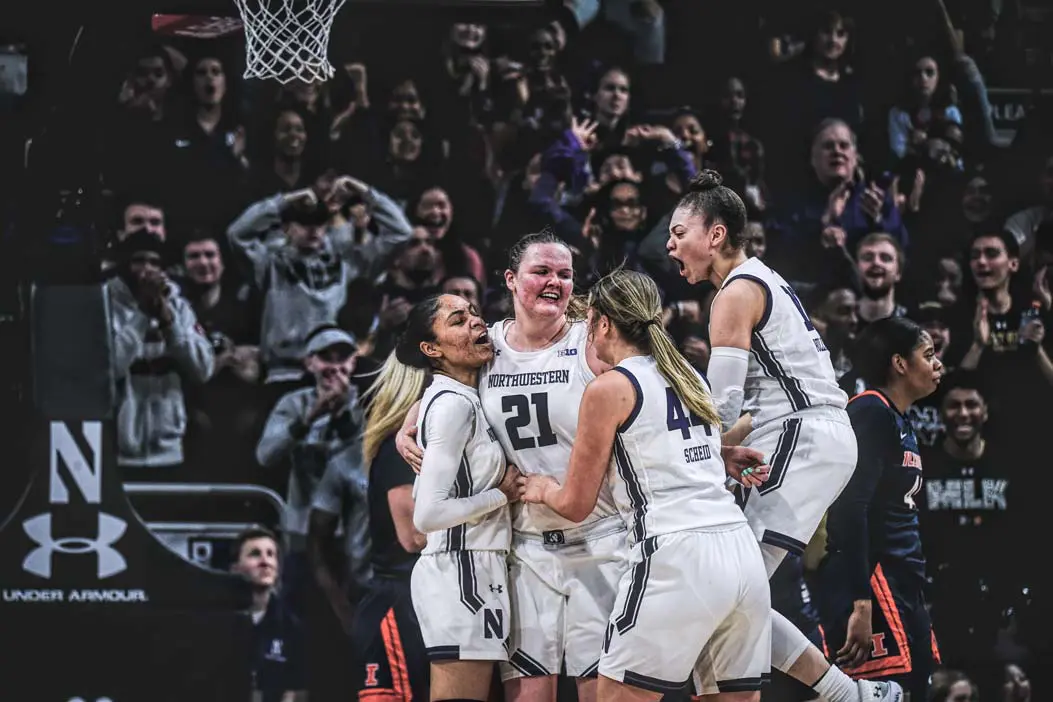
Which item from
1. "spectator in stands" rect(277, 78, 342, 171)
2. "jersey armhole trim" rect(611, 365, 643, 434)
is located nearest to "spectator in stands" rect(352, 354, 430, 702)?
"jersey armhole trim" rect(611, 365, 643, 434)

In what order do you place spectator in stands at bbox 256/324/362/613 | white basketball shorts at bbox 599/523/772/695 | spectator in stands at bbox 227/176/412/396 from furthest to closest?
spectator in stands at bbox 227/176/412/396 < spectator in stands at bbox 256/324/362/613 < white basketball shorts at bbox 599/523/772/695

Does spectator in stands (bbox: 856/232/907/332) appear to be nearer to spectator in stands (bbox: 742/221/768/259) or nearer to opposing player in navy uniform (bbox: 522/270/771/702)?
spectator in stands (bbox: 742/221/768/259)

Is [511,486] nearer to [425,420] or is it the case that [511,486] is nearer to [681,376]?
[425,420]

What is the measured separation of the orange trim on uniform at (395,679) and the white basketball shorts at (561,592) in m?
1.06

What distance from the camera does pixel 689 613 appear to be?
410cm

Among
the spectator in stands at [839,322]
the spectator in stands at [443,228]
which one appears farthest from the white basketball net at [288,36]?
the spectator in stands at [839,322]

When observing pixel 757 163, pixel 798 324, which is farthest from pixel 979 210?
pixel 798 324

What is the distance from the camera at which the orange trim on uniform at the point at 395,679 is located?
18.2ft

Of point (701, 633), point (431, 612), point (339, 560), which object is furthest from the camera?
point (339, 560)

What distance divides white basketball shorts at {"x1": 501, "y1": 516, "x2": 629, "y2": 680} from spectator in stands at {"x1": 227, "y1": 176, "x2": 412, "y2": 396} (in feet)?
13.7

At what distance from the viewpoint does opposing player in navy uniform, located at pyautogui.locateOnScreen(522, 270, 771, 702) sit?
13.5 feet

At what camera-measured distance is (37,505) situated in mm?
8320

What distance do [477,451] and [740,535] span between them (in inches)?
39.6

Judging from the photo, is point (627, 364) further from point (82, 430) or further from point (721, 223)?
point (82, 430)
